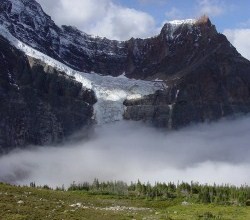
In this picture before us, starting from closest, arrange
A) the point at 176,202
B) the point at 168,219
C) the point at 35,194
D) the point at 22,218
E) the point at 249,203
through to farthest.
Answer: the point at 22,218, the point at 168,219, the point at 35,194, the point at 176,202, the point at 249,203

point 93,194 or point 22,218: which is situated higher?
point 93,194

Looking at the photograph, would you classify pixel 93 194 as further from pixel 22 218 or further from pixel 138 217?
pixel 22 218

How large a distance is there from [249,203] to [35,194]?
238 feet

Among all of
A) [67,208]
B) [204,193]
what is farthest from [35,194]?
[204,193]

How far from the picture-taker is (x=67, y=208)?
360 feet

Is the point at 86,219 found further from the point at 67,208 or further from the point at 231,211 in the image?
the point at 231,211

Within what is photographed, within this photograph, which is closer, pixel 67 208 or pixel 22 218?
pixel 22 218

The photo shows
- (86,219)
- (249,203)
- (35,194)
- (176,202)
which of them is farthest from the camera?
(249,203)

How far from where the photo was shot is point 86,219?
Answer: 97562 mm

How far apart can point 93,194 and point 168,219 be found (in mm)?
78548

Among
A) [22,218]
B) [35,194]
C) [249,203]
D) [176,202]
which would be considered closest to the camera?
[22,218]

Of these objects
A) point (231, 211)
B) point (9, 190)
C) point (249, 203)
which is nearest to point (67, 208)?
point (9, 190)

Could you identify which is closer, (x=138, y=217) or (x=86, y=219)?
(x=86, y=219)

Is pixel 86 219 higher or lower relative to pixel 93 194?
lower
